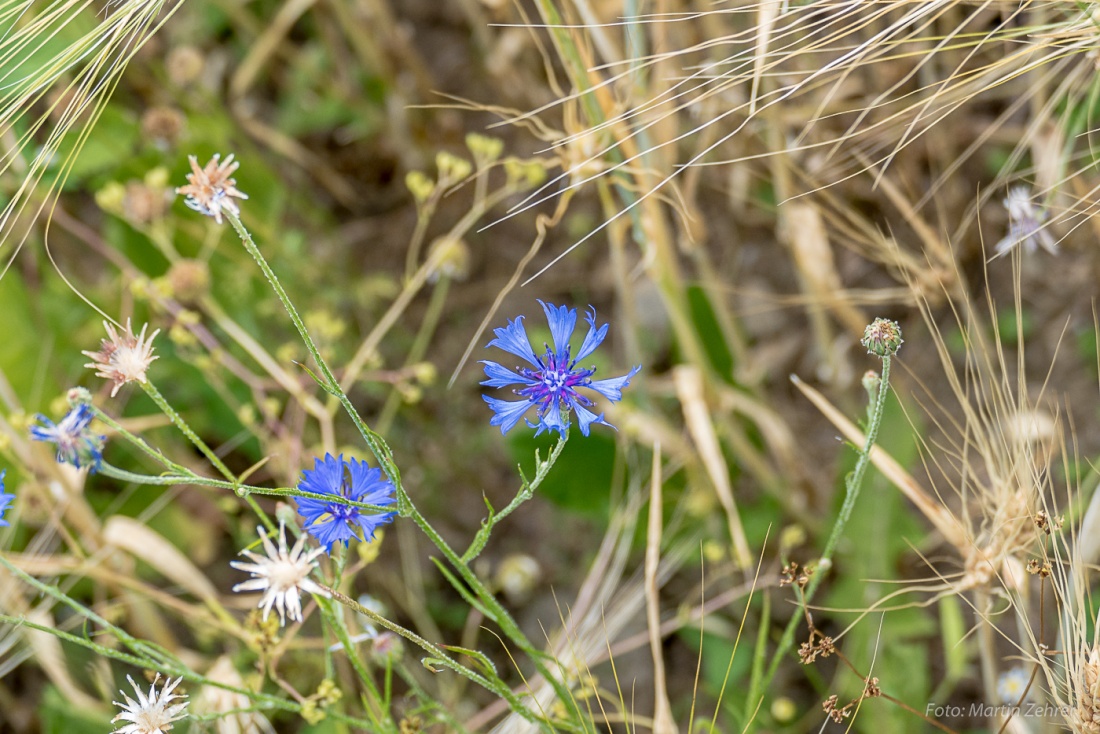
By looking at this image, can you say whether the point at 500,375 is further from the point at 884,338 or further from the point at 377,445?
the point at 884,338

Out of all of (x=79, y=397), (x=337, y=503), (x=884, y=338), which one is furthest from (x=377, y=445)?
(x=884, y=338)

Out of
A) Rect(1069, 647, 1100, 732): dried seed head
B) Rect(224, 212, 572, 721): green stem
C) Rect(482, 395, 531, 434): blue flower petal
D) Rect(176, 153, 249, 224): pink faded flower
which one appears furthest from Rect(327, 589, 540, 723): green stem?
Rect(1069, 647, 1100, 732): dried seed head

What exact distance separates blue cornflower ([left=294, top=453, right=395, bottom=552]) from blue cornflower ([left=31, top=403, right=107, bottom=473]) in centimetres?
16

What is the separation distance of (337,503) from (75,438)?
0.67ft

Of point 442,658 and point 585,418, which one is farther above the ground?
point 585,418

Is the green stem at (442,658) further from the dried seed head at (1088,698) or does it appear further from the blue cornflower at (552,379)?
the dried seed head at (1088,698)

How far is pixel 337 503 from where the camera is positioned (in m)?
0.63

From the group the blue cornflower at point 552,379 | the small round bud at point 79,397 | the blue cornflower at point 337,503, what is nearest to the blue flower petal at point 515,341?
the blue cornflower at point 552,379

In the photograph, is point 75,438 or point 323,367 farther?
point 75,438

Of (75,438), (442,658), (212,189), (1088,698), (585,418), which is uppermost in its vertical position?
(212,189)

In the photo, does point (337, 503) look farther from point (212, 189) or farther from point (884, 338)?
point (884, 338)

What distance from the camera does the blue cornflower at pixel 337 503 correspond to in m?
0.62

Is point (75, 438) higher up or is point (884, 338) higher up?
point (75, 438)

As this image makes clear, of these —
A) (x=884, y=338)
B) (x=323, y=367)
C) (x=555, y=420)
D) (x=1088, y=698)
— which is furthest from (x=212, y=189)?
(x=1088, y=698)
